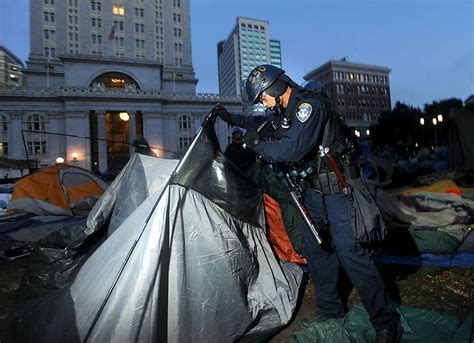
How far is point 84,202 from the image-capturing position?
741 centimetres

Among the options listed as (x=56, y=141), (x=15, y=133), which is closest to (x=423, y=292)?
(x=56, y=141)

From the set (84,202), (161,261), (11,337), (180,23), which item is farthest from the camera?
(180,23)

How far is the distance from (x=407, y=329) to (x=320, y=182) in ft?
4.26

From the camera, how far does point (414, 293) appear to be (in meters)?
2.74

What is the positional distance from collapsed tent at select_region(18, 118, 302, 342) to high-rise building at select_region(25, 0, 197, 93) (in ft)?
148

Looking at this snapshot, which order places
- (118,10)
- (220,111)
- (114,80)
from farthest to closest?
(118,10), (114,80), (220,111)

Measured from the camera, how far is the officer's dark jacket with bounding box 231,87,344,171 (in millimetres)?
2006

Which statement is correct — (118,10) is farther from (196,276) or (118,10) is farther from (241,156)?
(196,276)

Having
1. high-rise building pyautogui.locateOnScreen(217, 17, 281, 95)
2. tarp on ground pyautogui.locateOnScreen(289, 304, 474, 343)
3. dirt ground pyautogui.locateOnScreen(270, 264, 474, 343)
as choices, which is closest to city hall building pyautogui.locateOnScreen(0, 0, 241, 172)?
dirt ground pyautogui.locateOnScreen(270, 264, 474, 343)

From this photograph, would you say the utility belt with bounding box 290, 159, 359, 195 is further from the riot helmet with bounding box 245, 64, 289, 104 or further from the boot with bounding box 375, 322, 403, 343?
the boot with bounding box 375, 322, 403, 343

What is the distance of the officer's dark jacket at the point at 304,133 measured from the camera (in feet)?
6.58

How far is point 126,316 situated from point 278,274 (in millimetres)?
1343

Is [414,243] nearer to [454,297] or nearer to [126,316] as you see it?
[454,297]

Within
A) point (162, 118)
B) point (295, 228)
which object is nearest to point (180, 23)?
point (162, 118)
